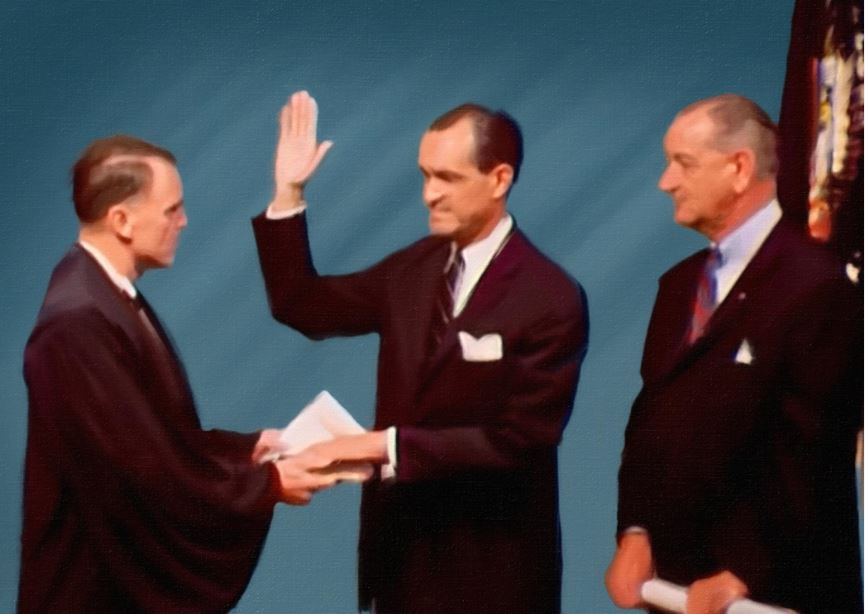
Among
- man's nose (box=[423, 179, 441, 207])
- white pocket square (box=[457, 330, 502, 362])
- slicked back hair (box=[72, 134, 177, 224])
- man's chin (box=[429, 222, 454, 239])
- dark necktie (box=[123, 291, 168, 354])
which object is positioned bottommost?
white pocket square (box=[457, 330, 502, 362])

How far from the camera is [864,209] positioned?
239 cm

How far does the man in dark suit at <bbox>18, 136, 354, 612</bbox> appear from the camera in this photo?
7.43ft

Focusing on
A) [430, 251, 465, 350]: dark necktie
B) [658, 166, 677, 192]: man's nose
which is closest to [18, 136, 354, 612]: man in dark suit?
[430, 251, 465, 350]: dark necktie

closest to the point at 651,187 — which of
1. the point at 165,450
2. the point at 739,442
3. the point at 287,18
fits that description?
the point at 739,442

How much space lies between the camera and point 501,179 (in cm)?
239

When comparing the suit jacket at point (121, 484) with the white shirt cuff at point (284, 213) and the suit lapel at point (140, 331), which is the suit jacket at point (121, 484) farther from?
the white shirt cuff at point (284, 213)

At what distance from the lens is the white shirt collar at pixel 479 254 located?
2.38 meters

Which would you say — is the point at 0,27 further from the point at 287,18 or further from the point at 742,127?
the point at 742,127

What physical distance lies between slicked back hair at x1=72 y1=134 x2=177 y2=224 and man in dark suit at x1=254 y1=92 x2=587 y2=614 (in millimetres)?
267

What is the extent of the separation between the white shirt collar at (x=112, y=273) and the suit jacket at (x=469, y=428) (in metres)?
0.31

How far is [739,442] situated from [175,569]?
1164mm

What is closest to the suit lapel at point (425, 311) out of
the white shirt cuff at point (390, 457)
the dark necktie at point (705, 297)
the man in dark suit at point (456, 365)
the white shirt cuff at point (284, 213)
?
the man in dark suit at point (456, 365)

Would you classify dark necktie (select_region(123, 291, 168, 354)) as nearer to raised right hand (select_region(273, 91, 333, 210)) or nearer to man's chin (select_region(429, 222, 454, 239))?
raised right hand (select_region(273, 91, 333, 210))

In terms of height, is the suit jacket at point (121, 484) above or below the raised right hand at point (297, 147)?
below
